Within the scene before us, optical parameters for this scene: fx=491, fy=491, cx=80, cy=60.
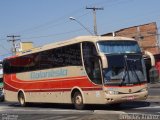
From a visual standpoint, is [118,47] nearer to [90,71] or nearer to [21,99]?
[90,71]

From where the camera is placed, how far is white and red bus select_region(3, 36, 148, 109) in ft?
70.5

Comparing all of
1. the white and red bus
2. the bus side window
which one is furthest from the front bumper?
the bus side window

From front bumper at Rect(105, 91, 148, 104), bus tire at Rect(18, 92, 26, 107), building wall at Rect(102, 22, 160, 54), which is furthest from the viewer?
building wall at Rect(102, 22, 160, 54)

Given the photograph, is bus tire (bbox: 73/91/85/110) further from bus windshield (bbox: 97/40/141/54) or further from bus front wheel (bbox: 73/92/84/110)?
bus windshield (bbox: 97/40/141/54)

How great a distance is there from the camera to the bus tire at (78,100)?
23.6 meters

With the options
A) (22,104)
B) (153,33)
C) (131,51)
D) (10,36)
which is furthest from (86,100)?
(10,36)

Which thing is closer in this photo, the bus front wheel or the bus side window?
the bus side window

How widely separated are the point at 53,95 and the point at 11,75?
674cm

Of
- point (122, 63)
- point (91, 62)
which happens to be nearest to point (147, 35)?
point (91, 62)

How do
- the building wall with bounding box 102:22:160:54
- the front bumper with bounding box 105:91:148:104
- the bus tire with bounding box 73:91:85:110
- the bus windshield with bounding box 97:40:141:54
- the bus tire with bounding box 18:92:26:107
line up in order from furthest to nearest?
the building wall with bounding box 102:22:160:54
the bus tire with bounding box 18:92:26:107
the bus tire with bounding box 73:91:85:110
the bus windshield with bounding box 97:40:141:54
the front bumper with bounding box 105:91:148:104

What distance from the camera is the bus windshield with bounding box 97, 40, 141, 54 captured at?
71.6 ft

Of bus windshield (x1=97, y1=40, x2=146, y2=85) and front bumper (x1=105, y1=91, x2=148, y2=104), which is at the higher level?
bus windshield (x1=97, y1=40, x2=146, y2=85)

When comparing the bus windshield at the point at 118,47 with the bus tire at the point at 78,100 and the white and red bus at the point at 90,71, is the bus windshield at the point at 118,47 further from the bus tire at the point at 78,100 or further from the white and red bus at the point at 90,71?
the bus tire at the point at 78,100

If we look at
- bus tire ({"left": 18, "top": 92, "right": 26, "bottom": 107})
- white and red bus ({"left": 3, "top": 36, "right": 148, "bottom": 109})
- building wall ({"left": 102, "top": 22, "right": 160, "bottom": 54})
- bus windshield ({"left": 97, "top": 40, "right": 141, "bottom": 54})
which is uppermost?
building wall ({"left": 102, "top": 22, "right": 160, "bottom": 54})
